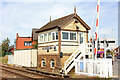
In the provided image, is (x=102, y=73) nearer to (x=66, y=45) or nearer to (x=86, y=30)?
(x=66, y=45)

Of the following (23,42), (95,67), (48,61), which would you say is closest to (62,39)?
(48,61)

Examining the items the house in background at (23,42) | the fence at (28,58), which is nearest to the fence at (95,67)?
the fence at (28,58)

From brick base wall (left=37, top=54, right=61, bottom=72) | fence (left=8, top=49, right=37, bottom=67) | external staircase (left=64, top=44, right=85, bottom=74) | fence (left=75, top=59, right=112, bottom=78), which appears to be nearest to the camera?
fence (left=75, top=59, right=112, bottom=78)

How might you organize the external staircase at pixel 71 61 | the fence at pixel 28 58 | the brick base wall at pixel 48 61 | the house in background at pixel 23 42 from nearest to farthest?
the external staircase at pixel 71 61 → the brick base wall at pixel 48 61 → the fence at pixel 28 58 → the house in background at pixel 23 42

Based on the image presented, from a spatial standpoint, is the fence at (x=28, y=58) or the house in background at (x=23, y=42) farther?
the house in background at (x=23, y=42)

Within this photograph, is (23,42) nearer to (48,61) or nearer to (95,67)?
(48,61)

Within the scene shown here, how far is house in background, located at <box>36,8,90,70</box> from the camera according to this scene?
18844mm

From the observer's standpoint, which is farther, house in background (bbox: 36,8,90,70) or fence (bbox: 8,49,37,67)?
fence (bbox: 8,49,37,67)

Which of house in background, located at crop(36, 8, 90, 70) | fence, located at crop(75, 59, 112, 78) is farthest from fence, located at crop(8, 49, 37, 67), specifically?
fence, located at crop(75, 59, 112, 78)

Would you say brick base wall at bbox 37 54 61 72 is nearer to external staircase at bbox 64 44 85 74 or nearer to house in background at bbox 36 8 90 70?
house in background at bbox 36 8 90 70

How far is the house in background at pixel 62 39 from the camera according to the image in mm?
18844

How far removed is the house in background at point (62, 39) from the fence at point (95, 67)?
3.35m

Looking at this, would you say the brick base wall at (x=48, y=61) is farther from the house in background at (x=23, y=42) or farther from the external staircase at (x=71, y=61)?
the house in background at (x=23, y=42)

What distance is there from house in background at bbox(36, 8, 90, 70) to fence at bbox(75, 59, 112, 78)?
335 cm
